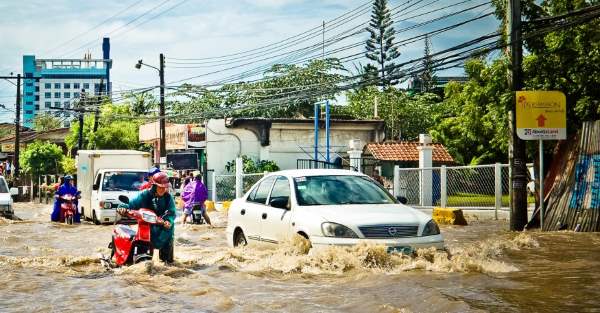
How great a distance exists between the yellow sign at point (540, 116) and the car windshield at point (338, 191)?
598 cm

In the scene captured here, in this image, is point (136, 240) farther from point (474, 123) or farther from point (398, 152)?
point (474, 123)

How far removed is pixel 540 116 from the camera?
16562mm

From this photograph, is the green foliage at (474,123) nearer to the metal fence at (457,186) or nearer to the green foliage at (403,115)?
the metal fence at (457,186)

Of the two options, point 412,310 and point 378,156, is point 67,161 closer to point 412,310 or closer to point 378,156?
point 378,156

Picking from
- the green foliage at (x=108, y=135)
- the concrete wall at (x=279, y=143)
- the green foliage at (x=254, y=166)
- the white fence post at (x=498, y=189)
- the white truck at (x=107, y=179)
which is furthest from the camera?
the green foliage at (x=108, y=135)

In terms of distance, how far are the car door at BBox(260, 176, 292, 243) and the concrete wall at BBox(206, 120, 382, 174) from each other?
92.5 feet

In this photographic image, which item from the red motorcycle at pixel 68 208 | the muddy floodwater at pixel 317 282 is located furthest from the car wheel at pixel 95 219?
the muddy floodwater at pixel 317 282

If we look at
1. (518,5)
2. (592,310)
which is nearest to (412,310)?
(592,310)

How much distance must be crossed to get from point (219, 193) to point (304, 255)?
82.2ft

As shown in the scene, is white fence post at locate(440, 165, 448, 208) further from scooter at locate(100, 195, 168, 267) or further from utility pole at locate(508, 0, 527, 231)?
scooter at locate(100, 195, 168, 267)

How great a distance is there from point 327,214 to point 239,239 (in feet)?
8.44

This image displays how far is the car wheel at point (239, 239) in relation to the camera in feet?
39.7

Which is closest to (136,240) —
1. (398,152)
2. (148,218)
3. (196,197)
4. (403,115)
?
(148,218)

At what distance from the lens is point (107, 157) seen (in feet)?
85.4
